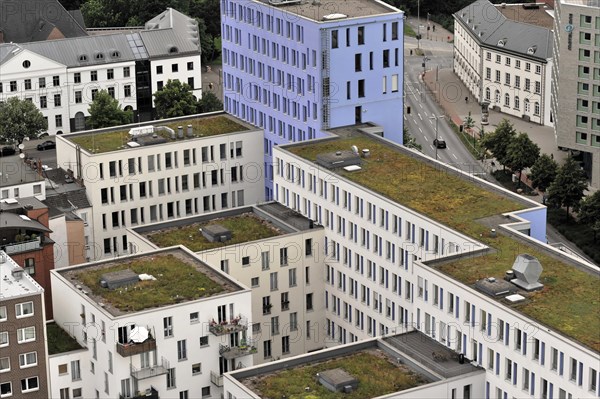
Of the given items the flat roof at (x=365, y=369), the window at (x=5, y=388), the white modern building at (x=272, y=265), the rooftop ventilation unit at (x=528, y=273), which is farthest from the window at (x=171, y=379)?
the rooftop ventilation unit at (x=528, y=273)

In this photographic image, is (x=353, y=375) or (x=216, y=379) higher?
(x=353, y=375)

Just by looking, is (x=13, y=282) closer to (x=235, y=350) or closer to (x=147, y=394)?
(x=147, y=394)

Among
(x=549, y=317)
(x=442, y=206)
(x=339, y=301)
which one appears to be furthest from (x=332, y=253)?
(x=549, y=317)

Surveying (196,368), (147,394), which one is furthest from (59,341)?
(196,368)

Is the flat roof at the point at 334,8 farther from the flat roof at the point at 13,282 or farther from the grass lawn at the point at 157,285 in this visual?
the flat roof at the point at 13,282

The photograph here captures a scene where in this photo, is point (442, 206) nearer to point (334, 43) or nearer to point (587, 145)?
point (334, 43)

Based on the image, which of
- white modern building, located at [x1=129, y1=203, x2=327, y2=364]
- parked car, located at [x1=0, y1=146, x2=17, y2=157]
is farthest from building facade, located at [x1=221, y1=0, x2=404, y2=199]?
parked car, located at [x1=0, y1=146, x2=17, y2=157]
